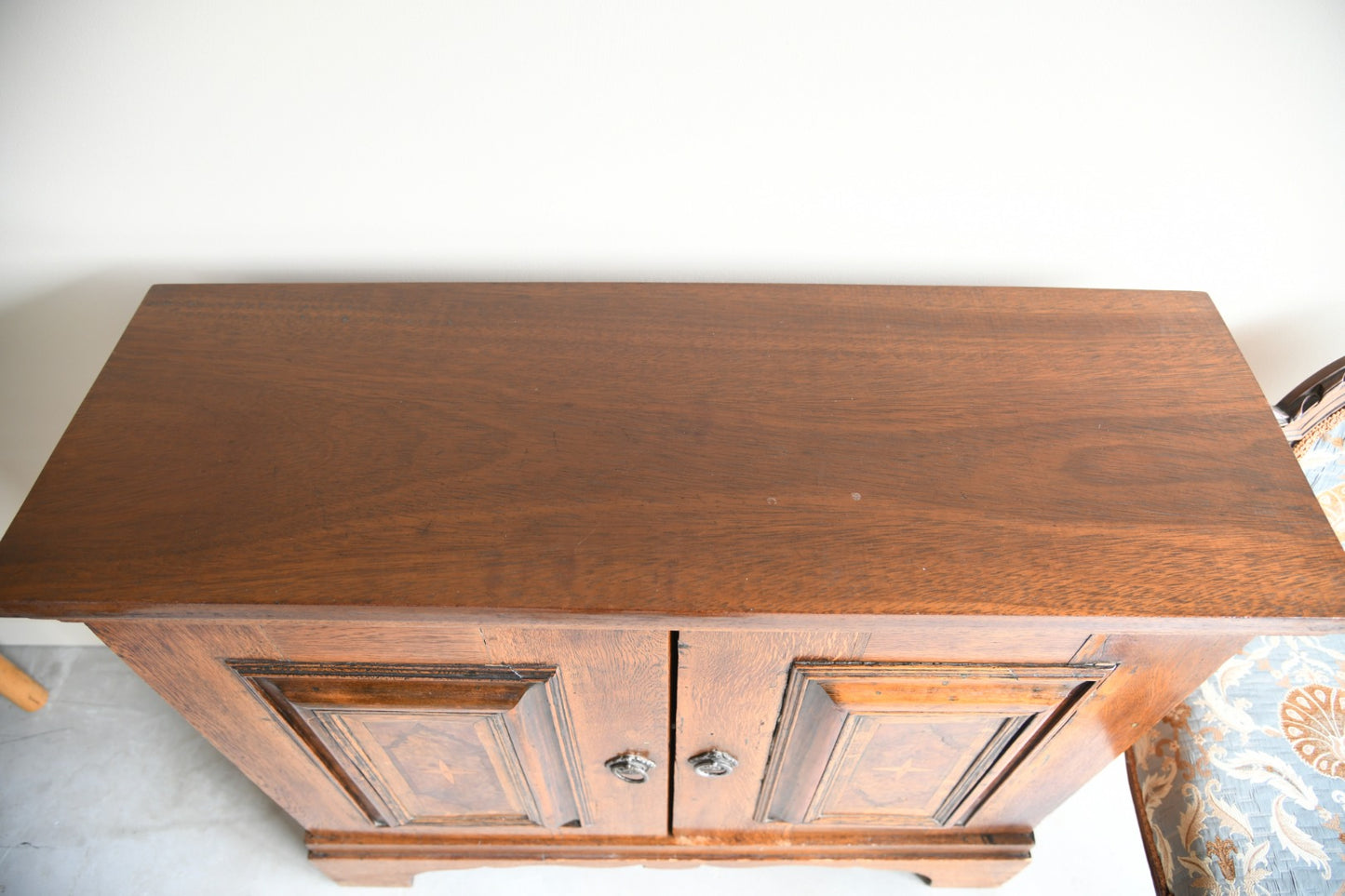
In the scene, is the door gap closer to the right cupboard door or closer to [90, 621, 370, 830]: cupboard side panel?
the right cupboard door

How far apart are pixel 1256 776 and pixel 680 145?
2.72 feet

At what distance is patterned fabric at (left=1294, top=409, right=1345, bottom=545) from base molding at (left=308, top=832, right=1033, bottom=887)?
49 cm

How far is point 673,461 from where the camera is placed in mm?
592

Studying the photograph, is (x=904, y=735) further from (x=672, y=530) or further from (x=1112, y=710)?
(x=672, y=530)

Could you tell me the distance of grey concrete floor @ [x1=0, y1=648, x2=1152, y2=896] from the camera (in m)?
1.00

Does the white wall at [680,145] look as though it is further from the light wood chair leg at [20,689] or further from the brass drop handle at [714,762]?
the light wood chair leg at [20,689]

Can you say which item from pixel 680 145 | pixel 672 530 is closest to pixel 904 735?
pixel 672 530

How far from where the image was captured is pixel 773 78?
0.62 metres

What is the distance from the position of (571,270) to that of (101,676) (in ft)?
3.49

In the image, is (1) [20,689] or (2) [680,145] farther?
(1) [20,689]

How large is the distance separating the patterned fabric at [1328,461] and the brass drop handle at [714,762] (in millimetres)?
637

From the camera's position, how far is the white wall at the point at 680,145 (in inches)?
23.7

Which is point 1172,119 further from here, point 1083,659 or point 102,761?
point 102,761

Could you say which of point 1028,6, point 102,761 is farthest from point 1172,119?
point 102,761
